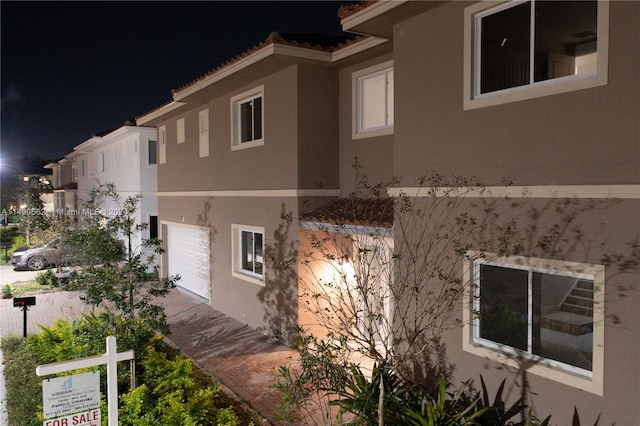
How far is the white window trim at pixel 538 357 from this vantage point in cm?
570

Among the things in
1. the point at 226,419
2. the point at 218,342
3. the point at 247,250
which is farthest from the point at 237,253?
the point at 226,419

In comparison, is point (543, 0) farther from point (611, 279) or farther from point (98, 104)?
point (98, 104)

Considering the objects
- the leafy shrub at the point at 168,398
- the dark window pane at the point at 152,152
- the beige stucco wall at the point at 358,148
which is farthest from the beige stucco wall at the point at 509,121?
the dark window pane at the point at 152,152

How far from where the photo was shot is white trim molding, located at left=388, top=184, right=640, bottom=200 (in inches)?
216

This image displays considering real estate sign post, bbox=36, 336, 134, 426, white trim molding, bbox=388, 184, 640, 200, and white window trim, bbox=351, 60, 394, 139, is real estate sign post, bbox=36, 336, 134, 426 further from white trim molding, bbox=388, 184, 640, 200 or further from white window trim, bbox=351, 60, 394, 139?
white window trim, bbox=351, 60, 394, 139

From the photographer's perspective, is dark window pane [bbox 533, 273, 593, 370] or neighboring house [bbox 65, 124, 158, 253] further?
neighboring house [bbox 65, 124, 158, 253]

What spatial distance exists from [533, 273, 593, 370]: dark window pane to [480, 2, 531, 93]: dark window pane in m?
2.79

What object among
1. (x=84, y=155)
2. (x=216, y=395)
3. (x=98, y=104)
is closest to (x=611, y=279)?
(x=216, y=395)

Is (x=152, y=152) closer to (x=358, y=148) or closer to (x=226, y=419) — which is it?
(x=358, y=148)

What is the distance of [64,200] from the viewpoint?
140ft

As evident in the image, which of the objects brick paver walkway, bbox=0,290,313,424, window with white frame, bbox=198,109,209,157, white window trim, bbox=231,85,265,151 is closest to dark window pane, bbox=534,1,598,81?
brick paver walkway, bbox=0,290,313,424

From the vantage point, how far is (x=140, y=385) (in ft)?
31.6

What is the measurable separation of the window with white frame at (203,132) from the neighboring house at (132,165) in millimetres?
7087

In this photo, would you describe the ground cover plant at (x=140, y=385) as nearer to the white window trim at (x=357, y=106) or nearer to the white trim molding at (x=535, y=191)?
the white trim molding at (x=535, y=191)
